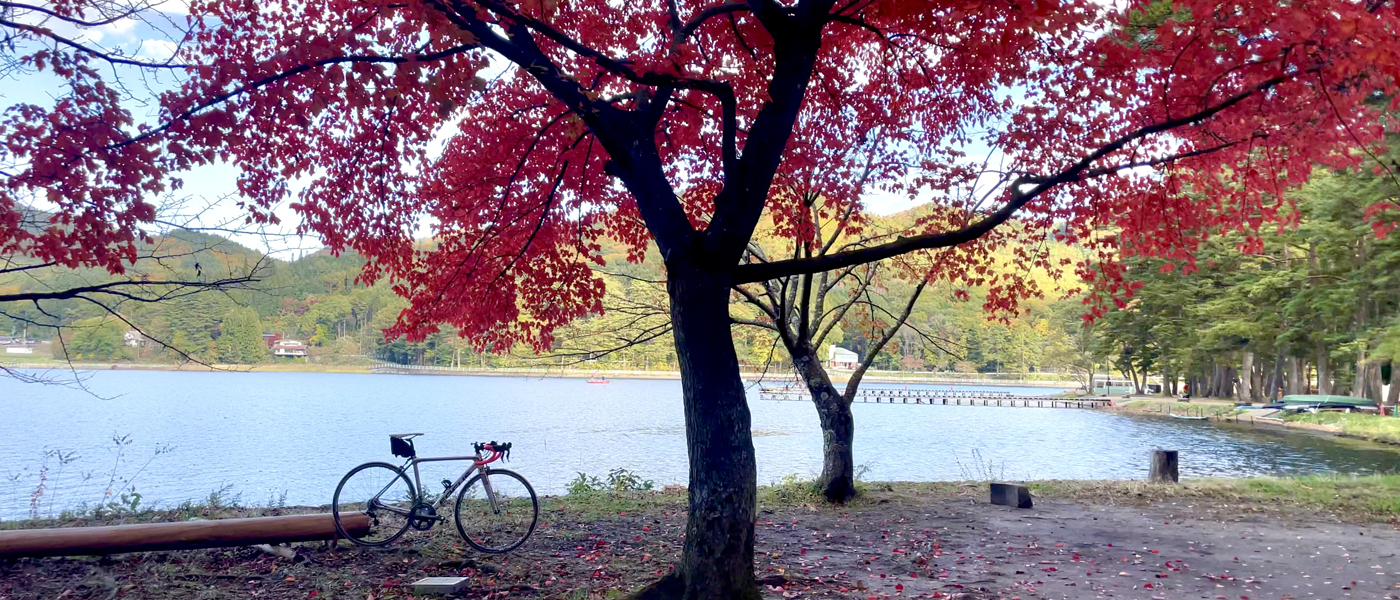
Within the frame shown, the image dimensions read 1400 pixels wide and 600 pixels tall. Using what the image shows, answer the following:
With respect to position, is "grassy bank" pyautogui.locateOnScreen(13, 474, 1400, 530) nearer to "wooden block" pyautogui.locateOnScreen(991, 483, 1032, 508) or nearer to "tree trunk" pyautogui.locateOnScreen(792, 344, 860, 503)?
"tree trunk" pyautogui.locateOnScreen(792, 344, 860, 503)

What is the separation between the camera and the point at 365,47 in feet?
16.9

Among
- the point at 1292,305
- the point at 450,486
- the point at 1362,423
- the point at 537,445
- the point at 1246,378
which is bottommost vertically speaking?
the point at 537,445

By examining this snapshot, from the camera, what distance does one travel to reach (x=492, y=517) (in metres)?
7.82

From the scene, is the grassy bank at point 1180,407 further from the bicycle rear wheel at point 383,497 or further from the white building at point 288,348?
the white building at point 288,348

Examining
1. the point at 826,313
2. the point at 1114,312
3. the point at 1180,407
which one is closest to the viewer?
the point at 826,313

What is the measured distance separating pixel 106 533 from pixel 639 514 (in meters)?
4.62

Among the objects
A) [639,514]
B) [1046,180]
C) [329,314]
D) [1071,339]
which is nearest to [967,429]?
[639,514]

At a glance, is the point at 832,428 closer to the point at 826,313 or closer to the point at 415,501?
the point at 826,313

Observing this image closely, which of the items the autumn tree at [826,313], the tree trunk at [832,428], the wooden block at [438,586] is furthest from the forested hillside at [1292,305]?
the wooden block at [438,586]

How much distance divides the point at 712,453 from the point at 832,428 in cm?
529

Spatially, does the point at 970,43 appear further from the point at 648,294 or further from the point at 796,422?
the point at 796,422

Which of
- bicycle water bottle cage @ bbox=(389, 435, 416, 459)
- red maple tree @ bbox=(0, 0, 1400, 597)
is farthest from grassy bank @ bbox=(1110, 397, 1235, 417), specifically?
bicycle water bottle cage @ bbox=(389, 435, 416, 459)

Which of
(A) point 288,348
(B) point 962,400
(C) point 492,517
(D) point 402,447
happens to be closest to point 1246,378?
(B) point 962,400

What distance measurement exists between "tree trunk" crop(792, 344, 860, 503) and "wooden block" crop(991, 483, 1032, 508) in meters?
1.63
